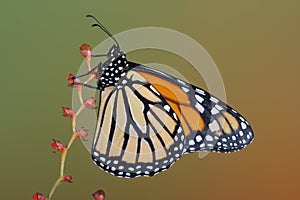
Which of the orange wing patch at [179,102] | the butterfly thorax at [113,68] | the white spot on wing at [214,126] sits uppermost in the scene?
the butterfly thorax at [113,68]

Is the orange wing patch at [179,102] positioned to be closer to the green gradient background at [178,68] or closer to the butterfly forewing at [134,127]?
the butterfly forewing at [134,127]

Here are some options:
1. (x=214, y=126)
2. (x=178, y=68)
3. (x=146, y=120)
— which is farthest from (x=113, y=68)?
(x=178, y=68)

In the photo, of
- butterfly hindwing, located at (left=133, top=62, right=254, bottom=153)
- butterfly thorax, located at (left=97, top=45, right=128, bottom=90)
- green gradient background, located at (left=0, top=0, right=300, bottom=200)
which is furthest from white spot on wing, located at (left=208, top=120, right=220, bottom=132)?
green gradient background, located at (left=0, top=0, right=300, bottom=200)

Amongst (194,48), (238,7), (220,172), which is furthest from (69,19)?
(220,172)

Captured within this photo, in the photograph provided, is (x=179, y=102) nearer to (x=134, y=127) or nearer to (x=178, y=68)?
(x=134, y=127)

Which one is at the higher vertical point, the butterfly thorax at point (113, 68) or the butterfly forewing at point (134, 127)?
the butterfly thorax at point (113, 68)

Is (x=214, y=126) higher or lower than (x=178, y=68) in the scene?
lower

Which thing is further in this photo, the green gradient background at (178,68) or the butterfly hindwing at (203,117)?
the green gradient background at (178,68)

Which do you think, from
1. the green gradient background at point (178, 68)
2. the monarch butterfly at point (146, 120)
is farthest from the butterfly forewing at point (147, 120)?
the green gradient background at point (178, 68)
